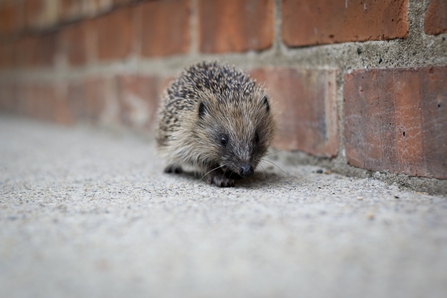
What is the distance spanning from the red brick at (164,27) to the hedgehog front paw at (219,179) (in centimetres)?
143

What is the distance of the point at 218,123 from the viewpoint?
8.02 feet

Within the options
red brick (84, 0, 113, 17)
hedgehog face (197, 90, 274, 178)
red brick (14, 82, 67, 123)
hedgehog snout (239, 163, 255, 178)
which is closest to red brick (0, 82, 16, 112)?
red brick (14, 82, 67, 123)

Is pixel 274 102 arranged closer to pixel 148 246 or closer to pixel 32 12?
pixel 148 246

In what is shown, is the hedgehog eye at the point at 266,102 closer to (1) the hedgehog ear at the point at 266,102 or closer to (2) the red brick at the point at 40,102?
(1) the hedgehog ear at the point at 266,102

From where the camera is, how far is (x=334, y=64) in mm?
2412

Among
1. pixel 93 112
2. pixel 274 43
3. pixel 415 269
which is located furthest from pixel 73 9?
pixel 415 269

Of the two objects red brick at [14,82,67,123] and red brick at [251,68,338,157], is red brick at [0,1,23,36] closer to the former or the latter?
red brick at [14,82,67,123]

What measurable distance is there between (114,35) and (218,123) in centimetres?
232

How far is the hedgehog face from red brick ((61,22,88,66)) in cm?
288

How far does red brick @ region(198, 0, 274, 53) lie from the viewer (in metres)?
2.80

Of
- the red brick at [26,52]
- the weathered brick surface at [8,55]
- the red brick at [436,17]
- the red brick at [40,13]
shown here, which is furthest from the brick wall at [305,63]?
the weathered brick surface at [8,55]

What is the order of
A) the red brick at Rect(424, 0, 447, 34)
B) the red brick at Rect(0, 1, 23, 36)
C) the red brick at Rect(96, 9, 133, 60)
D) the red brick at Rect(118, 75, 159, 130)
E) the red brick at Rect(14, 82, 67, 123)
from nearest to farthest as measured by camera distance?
the red brick at Rect(424, 0, 447, 34) → the red brick at Rect(118, 75, 159, 130) → the red brick at Rect(96, 9, 133, 60) → the red brick at Rect(14, 82, 67, 123) → the red brick at Rect(0, 1, 23, 36)

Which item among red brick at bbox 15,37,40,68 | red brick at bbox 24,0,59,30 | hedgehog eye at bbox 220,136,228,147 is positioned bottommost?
hedgehog eye at bbox 220,136,228,147

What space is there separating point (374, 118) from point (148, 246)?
1.38 m
